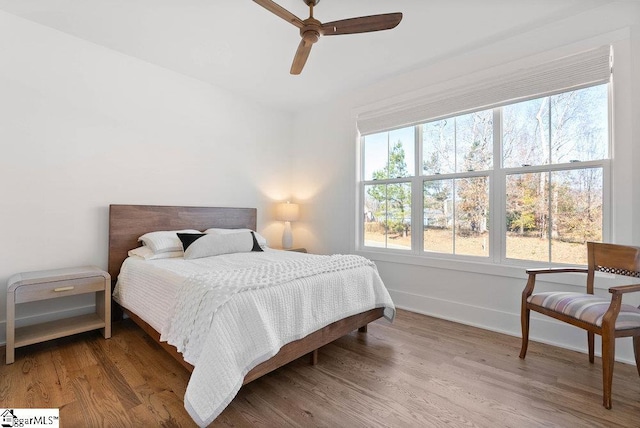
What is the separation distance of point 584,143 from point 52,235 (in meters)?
4.62

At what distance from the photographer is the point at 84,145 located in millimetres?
2744

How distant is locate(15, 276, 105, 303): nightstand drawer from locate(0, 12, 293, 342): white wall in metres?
0.50

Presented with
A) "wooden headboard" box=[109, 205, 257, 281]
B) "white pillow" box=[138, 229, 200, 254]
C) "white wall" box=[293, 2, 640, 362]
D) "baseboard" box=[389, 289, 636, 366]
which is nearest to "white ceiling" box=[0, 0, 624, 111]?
"white wall" box=[293, 2, 640, 362]

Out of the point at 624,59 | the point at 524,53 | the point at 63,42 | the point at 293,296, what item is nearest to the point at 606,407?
the point at 293,296

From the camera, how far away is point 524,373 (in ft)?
6.49

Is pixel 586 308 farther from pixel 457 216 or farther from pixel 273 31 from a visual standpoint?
pixel 273 31

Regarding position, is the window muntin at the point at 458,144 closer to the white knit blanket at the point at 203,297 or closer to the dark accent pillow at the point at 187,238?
the white knit blanket at the point at 203,297

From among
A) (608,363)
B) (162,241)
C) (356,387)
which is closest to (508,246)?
(608,363)

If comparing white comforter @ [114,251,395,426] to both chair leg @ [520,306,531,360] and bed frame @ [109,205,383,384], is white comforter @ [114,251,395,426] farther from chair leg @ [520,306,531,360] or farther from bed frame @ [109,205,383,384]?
chair leg @ [520,306,531,360]

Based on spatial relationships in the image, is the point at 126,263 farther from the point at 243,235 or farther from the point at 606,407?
the point at 606,407

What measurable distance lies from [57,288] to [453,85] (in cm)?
395

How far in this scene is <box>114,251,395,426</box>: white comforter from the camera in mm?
1430

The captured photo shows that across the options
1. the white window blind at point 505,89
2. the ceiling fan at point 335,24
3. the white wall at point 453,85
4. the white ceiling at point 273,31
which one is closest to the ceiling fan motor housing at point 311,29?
the ceiling fan at point 335,24

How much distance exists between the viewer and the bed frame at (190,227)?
183 centimetres
